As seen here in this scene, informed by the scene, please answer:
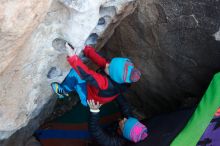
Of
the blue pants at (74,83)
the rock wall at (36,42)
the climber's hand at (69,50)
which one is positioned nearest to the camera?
the rock wall at (36,42)

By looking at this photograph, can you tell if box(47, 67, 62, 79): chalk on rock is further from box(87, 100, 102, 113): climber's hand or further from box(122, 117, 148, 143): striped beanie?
box(122, 117, 148, 143): striped beanie

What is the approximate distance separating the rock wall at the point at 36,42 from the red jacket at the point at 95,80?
57 mm

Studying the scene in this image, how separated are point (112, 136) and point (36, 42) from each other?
528 mm

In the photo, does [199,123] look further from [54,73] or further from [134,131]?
[54,73]

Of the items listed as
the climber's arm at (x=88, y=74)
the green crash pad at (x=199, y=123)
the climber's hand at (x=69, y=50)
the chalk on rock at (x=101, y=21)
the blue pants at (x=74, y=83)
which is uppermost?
the chalk on rock at (x=101, y=21)

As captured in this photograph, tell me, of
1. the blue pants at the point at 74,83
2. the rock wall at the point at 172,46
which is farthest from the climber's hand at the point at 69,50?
the rock wall at the point at 172,46

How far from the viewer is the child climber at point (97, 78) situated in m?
1.30

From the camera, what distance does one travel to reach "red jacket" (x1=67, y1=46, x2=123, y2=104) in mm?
1300

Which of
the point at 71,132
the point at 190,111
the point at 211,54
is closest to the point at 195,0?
the point at 211,54

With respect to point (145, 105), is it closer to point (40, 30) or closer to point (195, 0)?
point (195, 0)

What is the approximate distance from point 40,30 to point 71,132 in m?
0.91

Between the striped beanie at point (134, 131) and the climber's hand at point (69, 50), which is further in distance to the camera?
the striped beanie at point (134, 131)

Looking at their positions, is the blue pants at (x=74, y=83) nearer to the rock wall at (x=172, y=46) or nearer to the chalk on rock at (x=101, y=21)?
the chalk on rock at (x=101, y=21)

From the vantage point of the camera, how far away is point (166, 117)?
1.55 m
